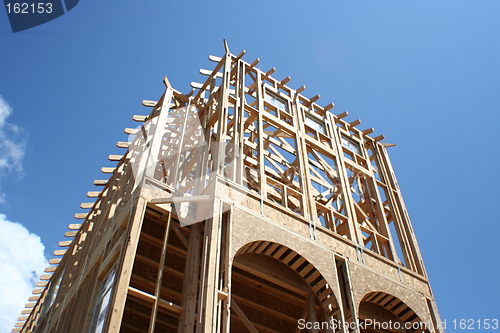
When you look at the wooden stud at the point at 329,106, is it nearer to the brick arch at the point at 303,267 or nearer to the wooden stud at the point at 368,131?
the wooden stud at the point at 368,131

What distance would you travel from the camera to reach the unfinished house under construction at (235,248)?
9.45 meters

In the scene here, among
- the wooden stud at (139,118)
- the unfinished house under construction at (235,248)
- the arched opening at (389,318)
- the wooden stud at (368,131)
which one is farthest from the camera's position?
the wooden stud at (368,131)

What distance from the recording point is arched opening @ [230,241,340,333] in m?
10.5

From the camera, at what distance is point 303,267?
11.0 meters

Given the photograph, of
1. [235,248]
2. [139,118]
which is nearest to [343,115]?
[139,118]

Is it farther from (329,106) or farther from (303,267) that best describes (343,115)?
(303,267)

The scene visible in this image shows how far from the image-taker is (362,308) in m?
12.2

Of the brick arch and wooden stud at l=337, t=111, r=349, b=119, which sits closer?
the brick arch

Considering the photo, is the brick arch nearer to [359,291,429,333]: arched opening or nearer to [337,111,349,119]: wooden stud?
[359,291,429,333]: arched opening

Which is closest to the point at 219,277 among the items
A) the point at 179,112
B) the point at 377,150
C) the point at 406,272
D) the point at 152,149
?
the point at 152,149

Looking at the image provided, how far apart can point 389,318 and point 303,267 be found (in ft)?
10.6

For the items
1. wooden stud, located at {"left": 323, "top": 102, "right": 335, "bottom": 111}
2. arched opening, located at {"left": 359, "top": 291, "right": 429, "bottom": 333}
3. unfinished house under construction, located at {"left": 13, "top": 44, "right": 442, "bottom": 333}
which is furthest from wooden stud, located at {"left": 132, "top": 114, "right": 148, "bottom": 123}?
arched opening, located at {"left": 359, "top": 291, "right": 429, "bottom": 333}

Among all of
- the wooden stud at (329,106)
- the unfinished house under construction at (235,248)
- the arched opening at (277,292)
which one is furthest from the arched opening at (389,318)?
the wooden stud at (329,106)

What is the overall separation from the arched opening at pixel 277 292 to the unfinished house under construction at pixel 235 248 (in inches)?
1.3
